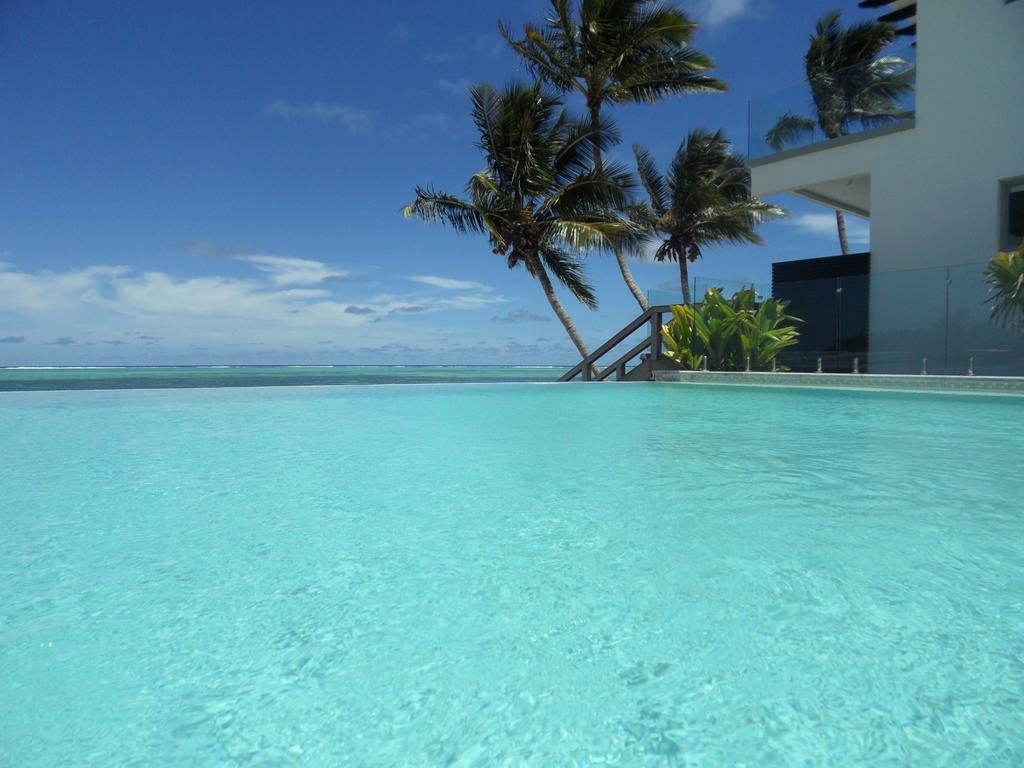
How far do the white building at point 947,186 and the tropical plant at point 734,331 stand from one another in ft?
5.18

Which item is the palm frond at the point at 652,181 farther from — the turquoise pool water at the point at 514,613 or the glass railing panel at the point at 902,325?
the turquoise pool water at the point at 514,613

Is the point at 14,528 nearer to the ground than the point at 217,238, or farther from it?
nearer to the ground

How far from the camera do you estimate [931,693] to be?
1.17 m

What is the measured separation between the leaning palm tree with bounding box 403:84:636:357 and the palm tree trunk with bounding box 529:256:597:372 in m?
0.03

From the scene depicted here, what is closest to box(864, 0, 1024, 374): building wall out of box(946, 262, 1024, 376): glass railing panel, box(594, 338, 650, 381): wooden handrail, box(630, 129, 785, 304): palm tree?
box(946, 262, 1024, 376): glass railing panel

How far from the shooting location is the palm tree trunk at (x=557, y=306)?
15.2 m

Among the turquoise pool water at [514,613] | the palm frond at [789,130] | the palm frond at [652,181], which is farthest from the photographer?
the palm frond at [652,181]

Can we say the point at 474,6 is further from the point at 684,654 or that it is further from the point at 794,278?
the point at 684,654

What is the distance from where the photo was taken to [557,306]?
15367 millimetres

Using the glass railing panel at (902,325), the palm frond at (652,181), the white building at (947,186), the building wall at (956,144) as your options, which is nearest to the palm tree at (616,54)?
the glass railing panel at (902,325)

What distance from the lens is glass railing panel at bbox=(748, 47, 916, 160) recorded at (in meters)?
11.7

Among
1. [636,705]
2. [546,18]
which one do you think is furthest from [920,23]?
[636,705]

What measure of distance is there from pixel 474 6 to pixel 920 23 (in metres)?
15.5

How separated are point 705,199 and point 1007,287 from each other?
35.5ft
